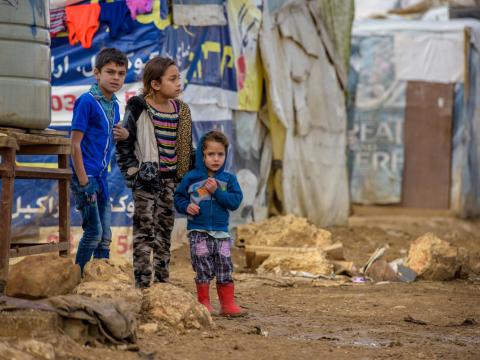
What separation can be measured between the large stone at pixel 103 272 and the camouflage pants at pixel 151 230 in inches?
4.2

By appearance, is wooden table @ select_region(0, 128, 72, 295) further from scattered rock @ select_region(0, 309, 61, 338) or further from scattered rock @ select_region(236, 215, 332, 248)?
scattered rock @ select_region(236, 215, 332, 248)

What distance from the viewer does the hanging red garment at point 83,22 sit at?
9312 millimetres

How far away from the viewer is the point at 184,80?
31.7 ft

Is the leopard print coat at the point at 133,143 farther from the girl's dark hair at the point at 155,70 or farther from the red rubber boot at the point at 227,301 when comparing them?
the red rubber boot at the point at 227,301

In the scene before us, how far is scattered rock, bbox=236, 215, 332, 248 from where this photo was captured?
9789mm

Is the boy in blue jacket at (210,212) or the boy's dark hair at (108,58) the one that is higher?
the boy's dark hair at (108,58)

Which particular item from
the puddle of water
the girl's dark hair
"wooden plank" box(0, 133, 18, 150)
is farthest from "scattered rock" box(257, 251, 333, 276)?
"wooden plank" box(0, 133, 18, 150)

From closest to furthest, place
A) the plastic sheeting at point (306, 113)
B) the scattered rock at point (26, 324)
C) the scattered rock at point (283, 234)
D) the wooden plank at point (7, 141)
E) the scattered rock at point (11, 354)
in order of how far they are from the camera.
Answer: the scattered rock at point (11, 354), the scattered rock at point (26, 324), the wooden plank at point (7, 141), the scattered rock at point (283, 234), the plastic sheeting at point (306, 113)

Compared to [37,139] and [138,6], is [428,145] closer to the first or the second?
[138,6]

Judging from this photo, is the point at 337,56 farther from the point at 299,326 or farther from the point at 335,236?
the point at 299,326

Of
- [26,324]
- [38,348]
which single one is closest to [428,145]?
[26,324]

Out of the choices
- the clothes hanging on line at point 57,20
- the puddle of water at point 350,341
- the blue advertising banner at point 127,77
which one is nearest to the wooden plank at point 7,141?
the puddle of water at point 350,341

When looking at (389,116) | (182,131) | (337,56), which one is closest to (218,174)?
(182,131)

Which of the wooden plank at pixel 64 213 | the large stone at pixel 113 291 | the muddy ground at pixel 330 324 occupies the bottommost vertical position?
the muddy ground at pixel 330 324
